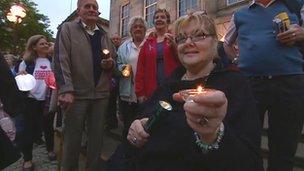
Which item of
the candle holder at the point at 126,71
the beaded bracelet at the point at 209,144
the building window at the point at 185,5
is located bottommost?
the beaded bracelet at the point at 209,144

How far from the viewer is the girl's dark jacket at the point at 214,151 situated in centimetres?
160

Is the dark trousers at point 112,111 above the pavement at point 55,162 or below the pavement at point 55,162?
above

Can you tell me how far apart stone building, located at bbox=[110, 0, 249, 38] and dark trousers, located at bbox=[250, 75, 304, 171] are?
12.2 ft

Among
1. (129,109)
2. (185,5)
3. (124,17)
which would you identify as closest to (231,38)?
(129,109)

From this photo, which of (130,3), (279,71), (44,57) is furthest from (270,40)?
(130,3)

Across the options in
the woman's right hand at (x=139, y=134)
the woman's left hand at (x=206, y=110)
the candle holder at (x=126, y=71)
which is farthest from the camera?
the candle holder at (x=126, y=71)

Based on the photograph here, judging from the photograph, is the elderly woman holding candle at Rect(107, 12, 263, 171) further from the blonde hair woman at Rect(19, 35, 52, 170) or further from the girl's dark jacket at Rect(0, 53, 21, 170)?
the blonde hair woman at Rect(19, 35, 52, 170)

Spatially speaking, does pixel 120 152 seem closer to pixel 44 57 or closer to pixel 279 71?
pixel 279 71

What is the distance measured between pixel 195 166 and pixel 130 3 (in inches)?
773

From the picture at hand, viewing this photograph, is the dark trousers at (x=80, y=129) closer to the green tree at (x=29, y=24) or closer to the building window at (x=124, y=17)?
the building window at (x=124, y=17)

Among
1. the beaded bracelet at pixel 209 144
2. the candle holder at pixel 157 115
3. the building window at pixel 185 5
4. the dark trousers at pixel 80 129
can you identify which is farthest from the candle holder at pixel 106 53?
the building window at pixel 185 5

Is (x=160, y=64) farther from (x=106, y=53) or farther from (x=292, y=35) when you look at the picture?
(x=292, y=35)

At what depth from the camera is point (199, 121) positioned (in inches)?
52.6

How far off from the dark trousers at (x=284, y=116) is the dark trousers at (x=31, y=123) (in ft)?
11.4
